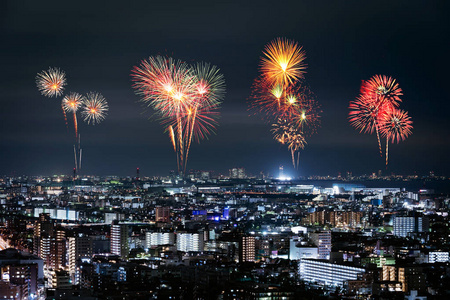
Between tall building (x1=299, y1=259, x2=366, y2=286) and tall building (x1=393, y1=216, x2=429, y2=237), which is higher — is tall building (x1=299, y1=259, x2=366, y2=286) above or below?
below

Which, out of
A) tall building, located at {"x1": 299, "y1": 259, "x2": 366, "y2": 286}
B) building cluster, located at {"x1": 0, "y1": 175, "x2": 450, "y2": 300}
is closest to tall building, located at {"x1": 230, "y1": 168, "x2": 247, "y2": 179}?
building cluster, located at {"x1": 0, "y1": 175, "x2": 450, "y2": 300}

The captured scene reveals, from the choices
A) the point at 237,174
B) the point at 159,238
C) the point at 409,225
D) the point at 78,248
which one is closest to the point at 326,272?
the point at 78,248

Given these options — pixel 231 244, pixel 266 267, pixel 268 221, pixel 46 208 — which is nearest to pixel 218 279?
pixel 266 267

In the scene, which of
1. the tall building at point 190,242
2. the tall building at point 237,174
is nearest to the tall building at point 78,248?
the tall building at point 190,242

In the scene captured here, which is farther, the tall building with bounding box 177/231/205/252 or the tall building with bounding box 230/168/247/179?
the tall building with bounding box 230/168/247/179

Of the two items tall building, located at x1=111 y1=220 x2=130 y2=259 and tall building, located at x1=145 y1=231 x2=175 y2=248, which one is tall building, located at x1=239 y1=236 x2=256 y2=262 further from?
tall building, located at x1=145 y1=231 x2=175 y2=248

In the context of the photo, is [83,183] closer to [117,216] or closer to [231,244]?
[117,216]

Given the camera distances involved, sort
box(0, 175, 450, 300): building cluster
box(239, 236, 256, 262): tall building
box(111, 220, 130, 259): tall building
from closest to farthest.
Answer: box(0, 175, 450, 300): building cluster
box(239, 236, 256, 262): tall building
box(111, 220, 130, 259): tall building
